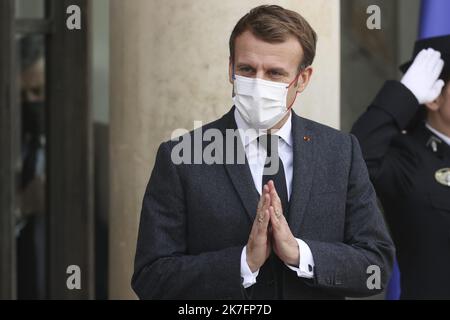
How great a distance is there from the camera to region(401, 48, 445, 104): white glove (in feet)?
16.0

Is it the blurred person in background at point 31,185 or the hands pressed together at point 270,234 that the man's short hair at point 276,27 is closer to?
the hands pressed together at point 270,234

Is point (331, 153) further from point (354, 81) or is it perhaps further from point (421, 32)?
point (354, 81)

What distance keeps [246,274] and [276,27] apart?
0.78 meters

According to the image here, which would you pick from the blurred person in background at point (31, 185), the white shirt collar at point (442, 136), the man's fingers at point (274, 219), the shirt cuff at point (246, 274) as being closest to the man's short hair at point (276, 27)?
the man's fingers at point (274, 219)

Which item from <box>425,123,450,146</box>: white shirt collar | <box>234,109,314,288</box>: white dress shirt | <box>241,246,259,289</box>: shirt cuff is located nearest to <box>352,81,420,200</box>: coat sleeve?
<box>425,123,450,146</box>: white shirt collar

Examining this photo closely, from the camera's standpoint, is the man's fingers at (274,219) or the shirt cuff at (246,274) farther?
the shirt cuff at (246,274)

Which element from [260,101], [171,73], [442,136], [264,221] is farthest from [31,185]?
[264,221]

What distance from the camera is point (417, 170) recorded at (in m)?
4.95

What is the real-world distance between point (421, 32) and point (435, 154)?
0.75m

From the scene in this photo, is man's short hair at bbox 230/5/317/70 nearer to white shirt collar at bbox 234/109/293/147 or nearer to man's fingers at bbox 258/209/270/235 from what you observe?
white shirt collar at bbox 234/109/293/147

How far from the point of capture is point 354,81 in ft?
24.0

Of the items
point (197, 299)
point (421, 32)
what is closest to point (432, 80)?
point (421, 32)

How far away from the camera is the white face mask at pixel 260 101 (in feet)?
12.8

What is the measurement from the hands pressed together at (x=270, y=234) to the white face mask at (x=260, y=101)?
0.80ft
